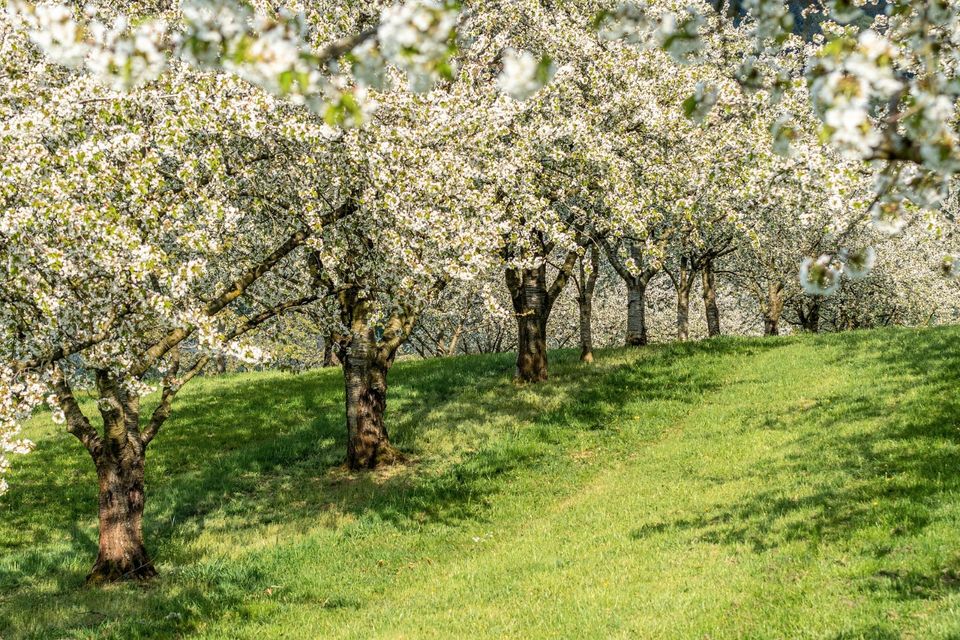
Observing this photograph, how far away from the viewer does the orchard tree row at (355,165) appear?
16.7 feet

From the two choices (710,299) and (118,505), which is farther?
(710,299)

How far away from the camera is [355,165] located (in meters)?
15.4

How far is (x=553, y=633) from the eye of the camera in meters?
10.7

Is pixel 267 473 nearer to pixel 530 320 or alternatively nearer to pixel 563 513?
pixel 563 513

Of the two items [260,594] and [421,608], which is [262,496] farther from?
[421,608]

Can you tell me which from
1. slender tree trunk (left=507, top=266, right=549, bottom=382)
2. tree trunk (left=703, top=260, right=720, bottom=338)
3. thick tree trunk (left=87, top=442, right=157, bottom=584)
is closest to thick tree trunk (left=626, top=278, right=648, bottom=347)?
slender tree trunk (left=507, top=266, right=549, bottom=382)

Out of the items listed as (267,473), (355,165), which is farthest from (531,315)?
(355,165)

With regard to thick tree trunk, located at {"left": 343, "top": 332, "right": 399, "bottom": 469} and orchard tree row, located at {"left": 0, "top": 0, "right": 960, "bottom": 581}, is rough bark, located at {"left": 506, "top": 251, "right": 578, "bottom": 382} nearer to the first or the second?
orchard tree row, located at {"left": 0, "top": 0, "right": 960, "bottom": 581}

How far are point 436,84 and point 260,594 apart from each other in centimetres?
1295

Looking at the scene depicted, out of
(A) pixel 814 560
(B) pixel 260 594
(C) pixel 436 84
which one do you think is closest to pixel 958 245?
(C) pixel 436 84

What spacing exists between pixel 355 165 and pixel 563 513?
882 centimetres

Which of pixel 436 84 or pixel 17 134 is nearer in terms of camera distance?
pixel 17 134

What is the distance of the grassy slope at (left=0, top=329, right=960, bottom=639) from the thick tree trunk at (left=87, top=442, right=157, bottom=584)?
70cm

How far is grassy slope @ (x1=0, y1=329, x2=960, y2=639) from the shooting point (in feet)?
36.0
